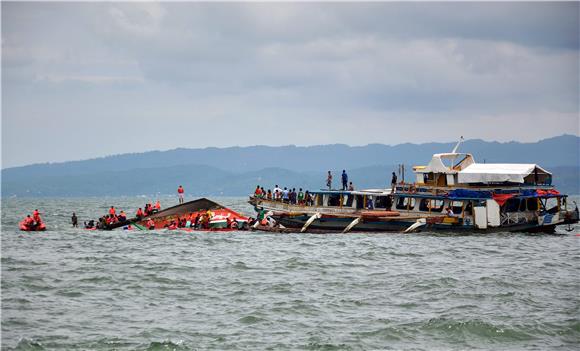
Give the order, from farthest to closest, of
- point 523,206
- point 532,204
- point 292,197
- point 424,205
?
point 292,197, point 424,205, point 532,204, point 523,206

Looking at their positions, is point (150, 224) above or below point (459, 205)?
below

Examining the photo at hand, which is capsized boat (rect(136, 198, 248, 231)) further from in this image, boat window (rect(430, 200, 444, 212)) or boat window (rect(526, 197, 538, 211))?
boat window (rect(526, 197, 538, 211))

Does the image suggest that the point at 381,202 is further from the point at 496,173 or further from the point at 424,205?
the point at 496,173

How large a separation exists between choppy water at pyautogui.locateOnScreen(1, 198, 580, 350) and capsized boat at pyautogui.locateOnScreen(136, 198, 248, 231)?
10.1 meters

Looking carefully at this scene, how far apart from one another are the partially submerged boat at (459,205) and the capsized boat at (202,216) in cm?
564

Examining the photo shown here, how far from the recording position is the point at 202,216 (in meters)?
62.9

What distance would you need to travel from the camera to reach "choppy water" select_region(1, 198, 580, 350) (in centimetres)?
2609

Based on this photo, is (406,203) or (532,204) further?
(406,203)

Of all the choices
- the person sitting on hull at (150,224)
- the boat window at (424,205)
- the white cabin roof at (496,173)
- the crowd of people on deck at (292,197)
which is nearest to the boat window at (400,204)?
the boat window at (424,205)

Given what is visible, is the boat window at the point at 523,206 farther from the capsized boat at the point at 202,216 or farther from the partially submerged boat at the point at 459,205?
the capsized boat at the point at 202,216

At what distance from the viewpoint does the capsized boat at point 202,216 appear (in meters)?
62.3

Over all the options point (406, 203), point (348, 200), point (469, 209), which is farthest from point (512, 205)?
point (348, 200)

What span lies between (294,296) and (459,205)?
98.8 feet

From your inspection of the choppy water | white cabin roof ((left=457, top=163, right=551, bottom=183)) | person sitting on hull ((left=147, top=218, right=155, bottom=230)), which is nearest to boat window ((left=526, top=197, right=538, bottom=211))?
white cabin roof ((left=457, top=163, right=551, bottom=183))
